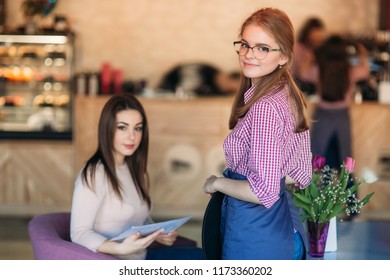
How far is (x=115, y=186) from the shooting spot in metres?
3.44

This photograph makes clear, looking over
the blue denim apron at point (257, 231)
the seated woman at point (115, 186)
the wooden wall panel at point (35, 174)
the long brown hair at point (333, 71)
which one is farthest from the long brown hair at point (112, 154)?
the wooden wall panel at point (35, 174)

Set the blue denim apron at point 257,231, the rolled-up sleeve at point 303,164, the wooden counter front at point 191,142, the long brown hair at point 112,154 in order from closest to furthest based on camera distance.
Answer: the blue denim apron at point 257,231 → the rolled-up sleeve at point 303,164 → the long brown hair at point 112,154 → the wooden counter front at point 191,142

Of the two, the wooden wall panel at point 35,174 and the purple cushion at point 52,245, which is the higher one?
the purple cushion at point 52,245

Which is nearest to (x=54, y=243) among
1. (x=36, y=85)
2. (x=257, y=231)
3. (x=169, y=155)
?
(x=257, y=231)

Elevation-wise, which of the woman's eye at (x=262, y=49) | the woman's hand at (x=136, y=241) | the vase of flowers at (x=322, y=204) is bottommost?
the woman's hand at (x=136, y=241)

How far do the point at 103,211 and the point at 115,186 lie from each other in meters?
0.12

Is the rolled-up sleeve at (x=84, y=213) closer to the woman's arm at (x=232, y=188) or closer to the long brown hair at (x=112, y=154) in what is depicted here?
the long brown hair at (x=112, y=154)

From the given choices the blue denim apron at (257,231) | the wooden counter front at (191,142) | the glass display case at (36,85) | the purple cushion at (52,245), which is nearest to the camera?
the blue denim apron at (257,231)

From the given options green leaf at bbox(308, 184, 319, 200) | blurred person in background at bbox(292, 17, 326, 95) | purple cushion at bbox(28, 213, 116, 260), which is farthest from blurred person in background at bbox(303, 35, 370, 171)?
purple cushion at bbox(28, 213, 116, 260)

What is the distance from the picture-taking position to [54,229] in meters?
3.50

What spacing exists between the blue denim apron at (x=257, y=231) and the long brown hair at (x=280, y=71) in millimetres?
241

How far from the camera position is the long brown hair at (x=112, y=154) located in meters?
3.44

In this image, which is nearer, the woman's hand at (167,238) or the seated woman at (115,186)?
the seated woman at (115,186)

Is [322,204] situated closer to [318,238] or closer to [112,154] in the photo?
[318,238]
